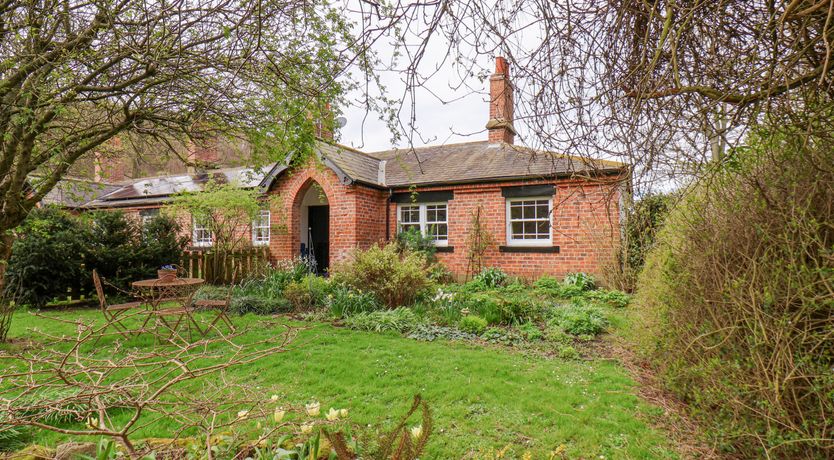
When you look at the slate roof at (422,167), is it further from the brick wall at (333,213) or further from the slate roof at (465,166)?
the brick wall at (333,213)

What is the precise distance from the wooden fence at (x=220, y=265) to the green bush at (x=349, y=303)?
4.39m

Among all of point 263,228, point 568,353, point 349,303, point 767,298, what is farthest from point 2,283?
point 767,298

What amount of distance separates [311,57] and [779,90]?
4.86 meters

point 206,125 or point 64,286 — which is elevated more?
point 206,125

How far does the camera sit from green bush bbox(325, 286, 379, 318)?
7.79 m

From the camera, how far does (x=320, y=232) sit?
584 inches

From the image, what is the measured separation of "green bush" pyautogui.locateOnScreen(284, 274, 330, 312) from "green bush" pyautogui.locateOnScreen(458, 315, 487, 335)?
3172 mm

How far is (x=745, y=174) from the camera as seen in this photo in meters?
2.52

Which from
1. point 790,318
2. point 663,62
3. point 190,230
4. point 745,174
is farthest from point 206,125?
point 190,230

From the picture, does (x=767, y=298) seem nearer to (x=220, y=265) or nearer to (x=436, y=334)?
(x=436, y=334)

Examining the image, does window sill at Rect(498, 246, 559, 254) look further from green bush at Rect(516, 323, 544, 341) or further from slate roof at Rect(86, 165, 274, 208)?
slate roof at Rect(86, 165, 274, 208)

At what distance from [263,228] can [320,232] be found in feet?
6.17

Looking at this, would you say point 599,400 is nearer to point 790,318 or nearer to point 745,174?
point 790,318

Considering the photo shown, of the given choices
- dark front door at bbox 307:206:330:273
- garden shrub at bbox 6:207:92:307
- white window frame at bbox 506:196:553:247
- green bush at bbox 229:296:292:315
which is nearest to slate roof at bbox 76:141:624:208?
white window frame at bbox 506:196:553:247
